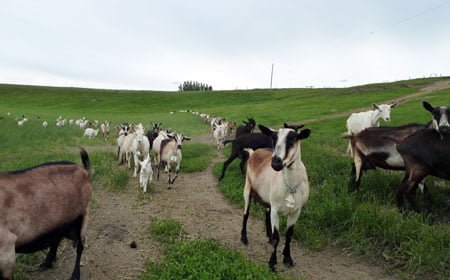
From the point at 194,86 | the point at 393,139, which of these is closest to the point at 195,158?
the point at 393,139

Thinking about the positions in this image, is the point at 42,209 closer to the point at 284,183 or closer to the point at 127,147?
the point at 284,183

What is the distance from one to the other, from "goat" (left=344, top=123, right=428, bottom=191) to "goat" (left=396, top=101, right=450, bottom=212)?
0.78 metres

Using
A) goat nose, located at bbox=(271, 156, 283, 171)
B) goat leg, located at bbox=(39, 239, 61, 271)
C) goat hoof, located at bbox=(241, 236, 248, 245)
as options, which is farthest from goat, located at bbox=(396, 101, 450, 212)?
goat leg, located at bbox=(39, 239, 61, 271)

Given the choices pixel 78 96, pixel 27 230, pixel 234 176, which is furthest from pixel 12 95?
pixel 27 230

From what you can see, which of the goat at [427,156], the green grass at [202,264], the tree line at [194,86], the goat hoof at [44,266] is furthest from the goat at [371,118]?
the tree line at [194,86]

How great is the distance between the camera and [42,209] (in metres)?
4.68

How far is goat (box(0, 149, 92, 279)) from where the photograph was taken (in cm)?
424

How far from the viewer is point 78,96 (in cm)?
7644

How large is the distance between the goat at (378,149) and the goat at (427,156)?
2.55ft

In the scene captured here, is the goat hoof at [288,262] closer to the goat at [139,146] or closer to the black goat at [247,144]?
the black goat at [247,144]

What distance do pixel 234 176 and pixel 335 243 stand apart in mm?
5368

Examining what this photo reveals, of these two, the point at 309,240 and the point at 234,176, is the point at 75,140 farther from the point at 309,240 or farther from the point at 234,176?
the point at 309,240

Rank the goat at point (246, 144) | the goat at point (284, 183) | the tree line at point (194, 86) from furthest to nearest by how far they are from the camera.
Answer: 1. the tree line at point (194, 86)
2. the goat at point (246, 144)
3. the goat at point (284, 183)

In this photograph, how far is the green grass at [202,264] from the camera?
527 cm
